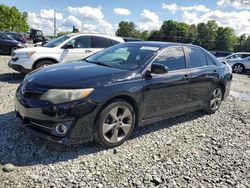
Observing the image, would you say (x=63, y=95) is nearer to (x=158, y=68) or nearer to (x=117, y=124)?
(x=117, y=124)

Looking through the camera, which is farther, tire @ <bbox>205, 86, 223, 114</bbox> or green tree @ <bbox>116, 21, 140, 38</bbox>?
green tree @ <bbox>116, 21, 140, 38</bbox>

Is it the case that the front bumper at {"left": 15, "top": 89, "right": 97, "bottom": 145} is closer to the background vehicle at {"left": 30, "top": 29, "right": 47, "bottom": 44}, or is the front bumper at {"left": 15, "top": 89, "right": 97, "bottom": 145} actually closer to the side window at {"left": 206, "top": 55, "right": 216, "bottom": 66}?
the side window at {"left": 206, "top": 55, "right": 216, "bottom": 66}

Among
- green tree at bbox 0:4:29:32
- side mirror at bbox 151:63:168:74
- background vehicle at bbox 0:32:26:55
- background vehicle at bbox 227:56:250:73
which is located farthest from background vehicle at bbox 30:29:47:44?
side mirror at bbox 151:63:168:74

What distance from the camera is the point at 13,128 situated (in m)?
4.69

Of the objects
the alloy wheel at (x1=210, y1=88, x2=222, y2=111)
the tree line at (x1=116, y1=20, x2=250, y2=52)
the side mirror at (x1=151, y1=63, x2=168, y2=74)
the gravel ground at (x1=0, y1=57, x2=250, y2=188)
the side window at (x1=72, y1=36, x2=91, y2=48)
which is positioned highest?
the tree line at (x1=116, y1=20, x2=250, y2=52)

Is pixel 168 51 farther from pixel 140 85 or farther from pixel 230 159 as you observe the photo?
pixel 230 159

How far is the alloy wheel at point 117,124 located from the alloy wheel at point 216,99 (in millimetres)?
2643

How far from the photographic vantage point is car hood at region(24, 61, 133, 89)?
13.1 ft

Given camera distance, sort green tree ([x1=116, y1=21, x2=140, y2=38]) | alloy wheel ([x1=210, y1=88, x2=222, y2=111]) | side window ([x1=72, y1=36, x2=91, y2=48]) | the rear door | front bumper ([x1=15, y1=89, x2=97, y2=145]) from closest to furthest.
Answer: front bumper ([x1=15, y1=89, x2=97, y2=145]) → the rear door → alloy wheel ([x1=210, y1=88, x2=222, y2=111]) → side window ([x1=72, y1=36, x2=91, y2=48]) → green tree ([x1=116, y1=21, x2=140, y2=38])

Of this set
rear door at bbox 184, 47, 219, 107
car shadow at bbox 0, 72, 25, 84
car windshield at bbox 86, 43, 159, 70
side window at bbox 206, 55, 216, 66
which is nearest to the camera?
car windshield at bbox 86, 43, 159, 70

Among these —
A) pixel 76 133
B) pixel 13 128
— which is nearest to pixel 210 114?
pixel 76 133

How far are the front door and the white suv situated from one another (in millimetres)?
4655

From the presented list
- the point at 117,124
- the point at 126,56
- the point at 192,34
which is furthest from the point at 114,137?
the point at 192,34

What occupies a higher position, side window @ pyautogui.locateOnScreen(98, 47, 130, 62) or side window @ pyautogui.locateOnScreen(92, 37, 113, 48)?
side window @ pyautogui.locateOnScreen(92, 37, 113, 48)
